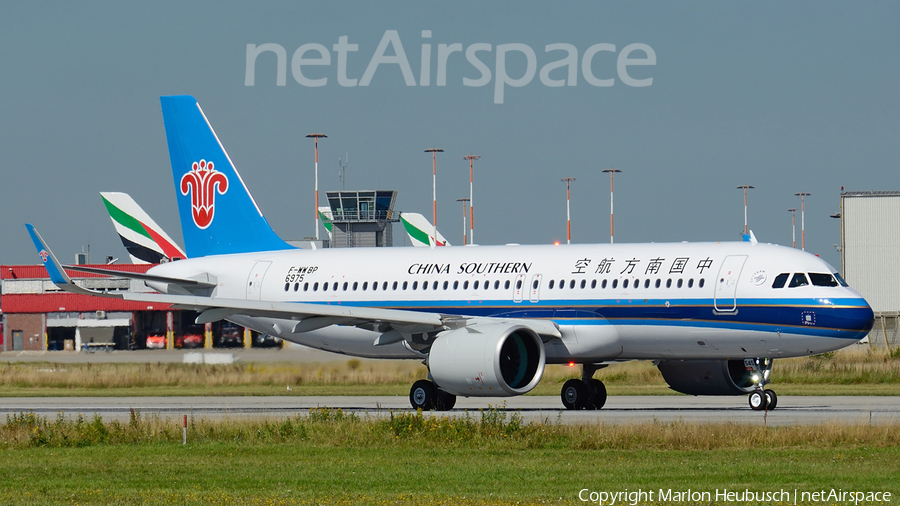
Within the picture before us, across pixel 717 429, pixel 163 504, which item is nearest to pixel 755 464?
pixel 717 429

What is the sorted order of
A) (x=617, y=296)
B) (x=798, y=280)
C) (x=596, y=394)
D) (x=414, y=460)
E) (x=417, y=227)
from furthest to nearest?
(x=417, y=227)
(x=596, y=394)
(x=617, y=296)
(x=798, y=280)
(x=414, y=460)

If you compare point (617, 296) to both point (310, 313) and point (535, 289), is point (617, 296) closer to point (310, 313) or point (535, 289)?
point (535, 289)

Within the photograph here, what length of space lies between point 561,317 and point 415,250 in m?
6.24

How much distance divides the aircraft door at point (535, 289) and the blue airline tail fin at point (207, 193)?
10.8 meters

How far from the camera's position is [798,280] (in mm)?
31453

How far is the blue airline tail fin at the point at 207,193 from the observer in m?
42.0

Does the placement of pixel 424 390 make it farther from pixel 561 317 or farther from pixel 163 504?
pixel 163 504

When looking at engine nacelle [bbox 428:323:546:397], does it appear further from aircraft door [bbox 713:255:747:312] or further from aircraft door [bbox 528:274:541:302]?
aircraft door [bbox 713:255:747:312]

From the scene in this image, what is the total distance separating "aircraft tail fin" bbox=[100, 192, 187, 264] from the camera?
315 ft

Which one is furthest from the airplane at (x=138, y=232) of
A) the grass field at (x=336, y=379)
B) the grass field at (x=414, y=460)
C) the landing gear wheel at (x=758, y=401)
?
the grass field at (x=414, y=460)

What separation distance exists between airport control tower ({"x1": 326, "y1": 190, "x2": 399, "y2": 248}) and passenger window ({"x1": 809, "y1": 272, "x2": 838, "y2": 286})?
95.1 metres

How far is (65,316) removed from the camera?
349 feet

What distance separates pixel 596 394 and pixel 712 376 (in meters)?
3.11

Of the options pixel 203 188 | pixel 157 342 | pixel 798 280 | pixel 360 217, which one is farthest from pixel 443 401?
pixel 360 217
